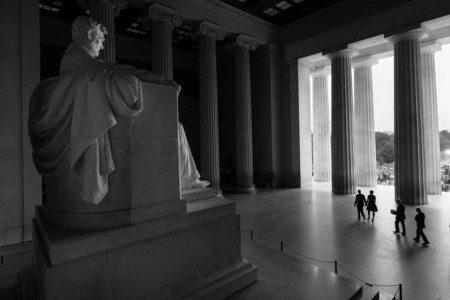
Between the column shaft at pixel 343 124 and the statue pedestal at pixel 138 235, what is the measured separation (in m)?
16.4

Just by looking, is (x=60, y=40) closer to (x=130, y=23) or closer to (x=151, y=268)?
(x=130, y=23)

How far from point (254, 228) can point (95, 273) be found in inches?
319

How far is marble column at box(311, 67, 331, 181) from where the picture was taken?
25.5 m

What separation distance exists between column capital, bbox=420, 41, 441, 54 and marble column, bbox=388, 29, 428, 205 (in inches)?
133

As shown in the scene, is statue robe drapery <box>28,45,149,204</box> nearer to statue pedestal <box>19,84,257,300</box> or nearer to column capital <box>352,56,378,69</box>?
statue pedestal <box>19,84,257,300</box>

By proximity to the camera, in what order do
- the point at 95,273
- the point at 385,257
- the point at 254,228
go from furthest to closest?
the point at 254,228
the point at 385,257
the point at 95,273

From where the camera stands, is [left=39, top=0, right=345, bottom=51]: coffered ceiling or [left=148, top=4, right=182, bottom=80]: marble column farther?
[left=39, top=0, right=345, bottom=51]: coffered ceiling

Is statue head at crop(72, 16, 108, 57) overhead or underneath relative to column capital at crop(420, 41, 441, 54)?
underneath

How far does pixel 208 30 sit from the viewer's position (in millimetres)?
18109

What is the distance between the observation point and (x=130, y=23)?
64.5 ft

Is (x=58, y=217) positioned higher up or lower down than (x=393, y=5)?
lower down

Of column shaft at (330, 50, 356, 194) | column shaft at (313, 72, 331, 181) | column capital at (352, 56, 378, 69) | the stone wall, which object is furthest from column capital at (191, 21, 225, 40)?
column shaft at (313, 72, 331, 181)

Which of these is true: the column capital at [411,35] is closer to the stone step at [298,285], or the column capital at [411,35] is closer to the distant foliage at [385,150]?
the stone step at [298,285]

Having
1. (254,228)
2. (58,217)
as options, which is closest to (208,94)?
(254,228)
